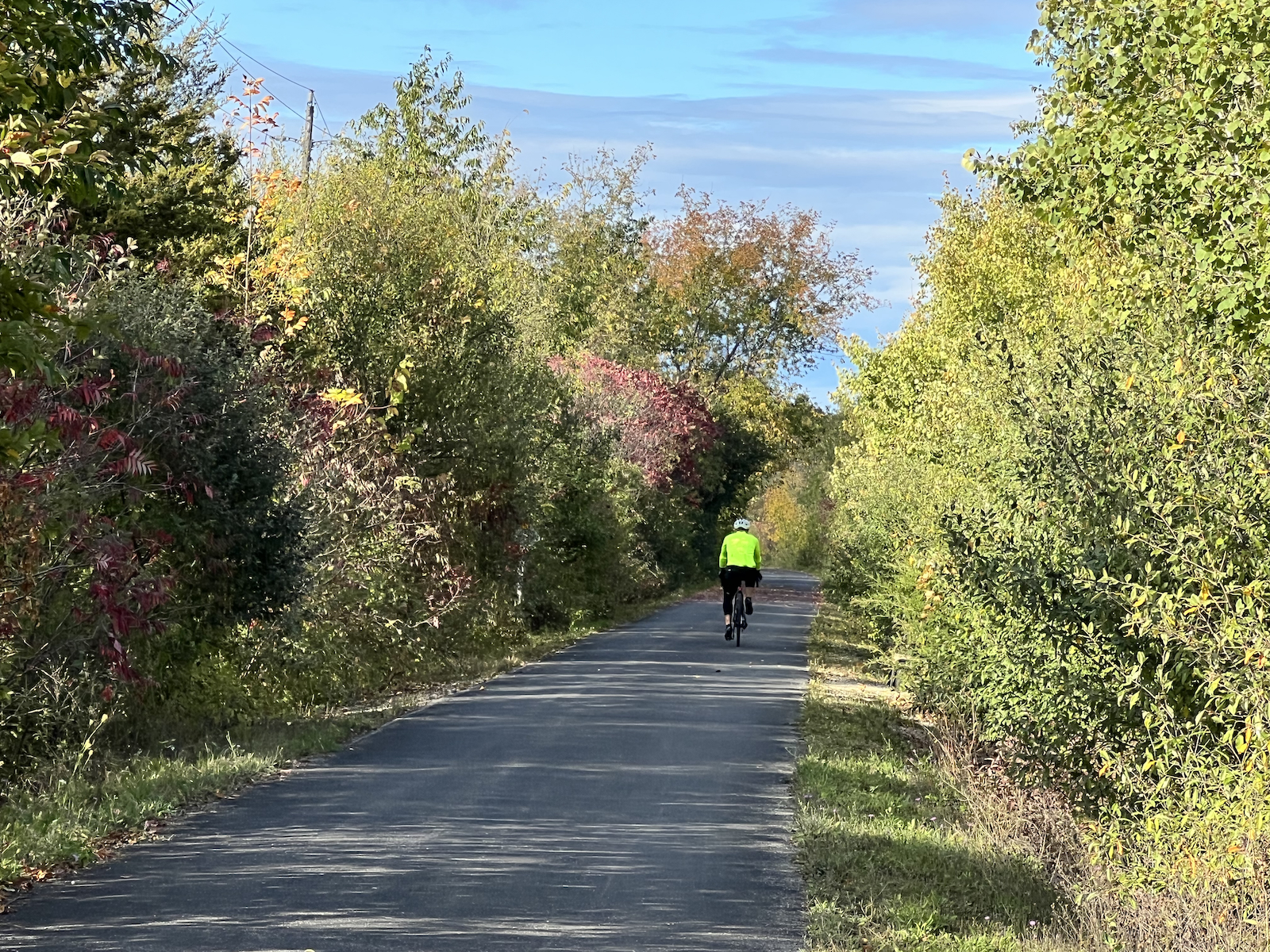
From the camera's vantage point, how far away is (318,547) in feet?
57.0

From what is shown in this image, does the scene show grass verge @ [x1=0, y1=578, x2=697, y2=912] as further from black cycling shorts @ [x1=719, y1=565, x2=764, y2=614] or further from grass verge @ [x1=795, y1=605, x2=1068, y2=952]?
black cycling shorts @ [x1=719, y1=565, x2=764, y2=614]

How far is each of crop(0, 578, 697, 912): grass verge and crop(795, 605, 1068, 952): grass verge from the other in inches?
169

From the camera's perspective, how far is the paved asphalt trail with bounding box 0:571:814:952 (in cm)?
Result: 808

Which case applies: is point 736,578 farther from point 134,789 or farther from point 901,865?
point 901,865

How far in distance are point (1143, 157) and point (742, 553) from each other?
1599 cm

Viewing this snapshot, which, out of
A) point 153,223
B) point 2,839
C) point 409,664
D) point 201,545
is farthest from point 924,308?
point 2,839

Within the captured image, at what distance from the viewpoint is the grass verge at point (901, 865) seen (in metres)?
8.74

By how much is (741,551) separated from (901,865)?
18.4 m

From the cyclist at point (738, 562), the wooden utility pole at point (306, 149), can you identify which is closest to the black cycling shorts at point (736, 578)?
the cyclist at point (738, 562)

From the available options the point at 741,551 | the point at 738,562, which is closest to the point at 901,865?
the point at 741,551

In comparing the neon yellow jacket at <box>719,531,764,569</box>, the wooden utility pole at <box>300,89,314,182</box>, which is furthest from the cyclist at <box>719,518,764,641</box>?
the wooden utility pole at <box>300,89,314,182</box>

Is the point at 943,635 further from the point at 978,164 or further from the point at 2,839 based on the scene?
the point at 2,839

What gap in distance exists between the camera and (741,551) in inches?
1138

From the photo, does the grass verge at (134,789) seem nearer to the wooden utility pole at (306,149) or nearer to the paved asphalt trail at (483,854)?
the paved asphalt trail at (483,854)
